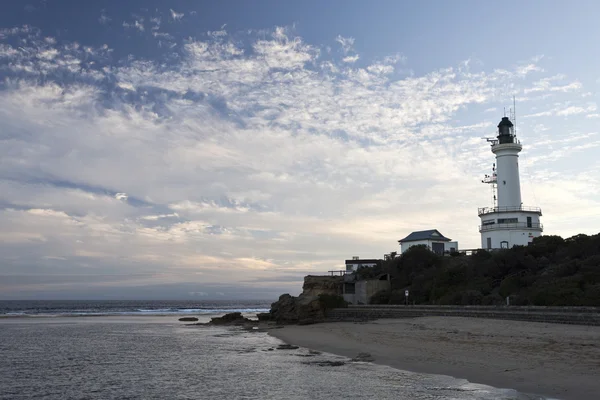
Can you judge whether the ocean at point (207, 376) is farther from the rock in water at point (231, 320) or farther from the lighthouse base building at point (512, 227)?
the lighthouse base building at point (512, 227)

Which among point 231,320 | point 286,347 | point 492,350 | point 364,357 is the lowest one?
point 231,320

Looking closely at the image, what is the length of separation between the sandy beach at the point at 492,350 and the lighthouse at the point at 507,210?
2276 cm

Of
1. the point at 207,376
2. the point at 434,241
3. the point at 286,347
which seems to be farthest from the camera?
the point at 434,241

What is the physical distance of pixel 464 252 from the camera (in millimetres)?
49500

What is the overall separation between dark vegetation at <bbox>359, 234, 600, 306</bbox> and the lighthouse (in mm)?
6019

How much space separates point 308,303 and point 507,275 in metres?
18.6

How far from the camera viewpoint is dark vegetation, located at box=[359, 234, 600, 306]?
31.2 m

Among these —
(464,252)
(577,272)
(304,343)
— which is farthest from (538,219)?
(304,343)

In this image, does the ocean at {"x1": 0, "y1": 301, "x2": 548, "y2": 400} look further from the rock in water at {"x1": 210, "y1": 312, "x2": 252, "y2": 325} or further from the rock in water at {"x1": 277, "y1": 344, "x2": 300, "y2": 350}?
the rock in water at {"x1": 210, "y1": 312, "x2": 252, "y2": 325}

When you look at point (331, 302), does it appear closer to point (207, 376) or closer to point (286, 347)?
point (286, 347)

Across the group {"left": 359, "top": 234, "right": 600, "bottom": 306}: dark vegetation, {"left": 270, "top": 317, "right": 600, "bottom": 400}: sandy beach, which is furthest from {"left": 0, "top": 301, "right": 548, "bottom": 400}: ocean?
{"left": 359, "top": 234, "right": 600, "bottom": 306}: dark vegetation

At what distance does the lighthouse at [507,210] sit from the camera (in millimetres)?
50125

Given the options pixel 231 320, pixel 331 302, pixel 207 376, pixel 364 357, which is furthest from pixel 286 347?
pixel 231 320

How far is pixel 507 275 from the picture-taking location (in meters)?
39.9
